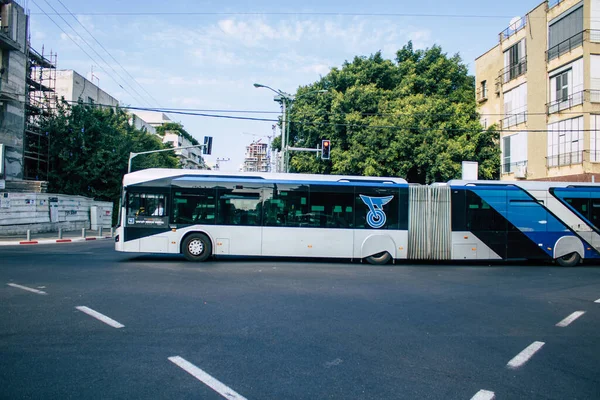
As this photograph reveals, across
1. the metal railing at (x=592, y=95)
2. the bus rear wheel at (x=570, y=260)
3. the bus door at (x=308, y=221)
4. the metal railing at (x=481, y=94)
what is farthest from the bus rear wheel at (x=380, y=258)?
the metal railing at (x=481, y=94)

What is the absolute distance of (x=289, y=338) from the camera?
19.0ft

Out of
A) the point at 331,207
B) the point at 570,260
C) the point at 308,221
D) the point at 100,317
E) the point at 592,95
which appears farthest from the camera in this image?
the point at 592,95

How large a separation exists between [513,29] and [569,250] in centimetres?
2110

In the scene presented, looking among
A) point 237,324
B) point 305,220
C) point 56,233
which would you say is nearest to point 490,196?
point 305,220

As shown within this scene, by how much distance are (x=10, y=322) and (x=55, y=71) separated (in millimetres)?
42644

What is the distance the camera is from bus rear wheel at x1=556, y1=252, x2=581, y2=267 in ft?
51.5

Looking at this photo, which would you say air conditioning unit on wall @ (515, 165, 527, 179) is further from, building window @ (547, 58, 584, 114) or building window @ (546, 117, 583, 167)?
building window @ (547, 58, 584, 114)

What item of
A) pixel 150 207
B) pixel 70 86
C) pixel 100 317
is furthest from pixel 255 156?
pixel 100 317

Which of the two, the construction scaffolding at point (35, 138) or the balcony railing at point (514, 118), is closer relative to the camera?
the balcony railing at point (514, 118)

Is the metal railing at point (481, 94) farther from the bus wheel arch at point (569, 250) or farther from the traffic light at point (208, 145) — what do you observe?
the traffic light at point (208, 145)

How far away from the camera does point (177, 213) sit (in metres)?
14.3

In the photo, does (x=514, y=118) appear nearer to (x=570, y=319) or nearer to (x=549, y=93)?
(x=549, y=93)

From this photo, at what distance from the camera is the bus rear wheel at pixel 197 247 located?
46.8 feet

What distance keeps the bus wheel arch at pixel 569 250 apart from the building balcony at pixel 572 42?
47.5ft
